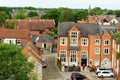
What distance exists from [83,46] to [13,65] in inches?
1176

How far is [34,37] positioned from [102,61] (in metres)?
28.3

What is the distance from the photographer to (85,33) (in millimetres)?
74875

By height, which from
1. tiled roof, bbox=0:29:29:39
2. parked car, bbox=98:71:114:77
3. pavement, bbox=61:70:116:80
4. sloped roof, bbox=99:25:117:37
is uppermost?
sloped roof, bbox=99:25:117:37

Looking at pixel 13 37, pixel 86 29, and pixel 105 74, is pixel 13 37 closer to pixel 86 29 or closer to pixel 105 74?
pixel 86 29

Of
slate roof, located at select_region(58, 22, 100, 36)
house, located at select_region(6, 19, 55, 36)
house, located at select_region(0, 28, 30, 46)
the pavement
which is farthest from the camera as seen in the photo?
house, located at select_region(6, 19, 55, 36)

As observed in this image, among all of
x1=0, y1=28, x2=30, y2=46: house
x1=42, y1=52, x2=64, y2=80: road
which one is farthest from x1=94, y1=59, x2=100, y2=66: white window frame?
x1=0, y1=28, x2=30, y2=46: house

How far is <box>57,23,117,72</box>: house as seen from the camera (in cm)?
7400

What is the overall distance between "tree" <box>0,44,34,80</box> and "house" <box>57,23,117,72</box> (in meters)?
26.9

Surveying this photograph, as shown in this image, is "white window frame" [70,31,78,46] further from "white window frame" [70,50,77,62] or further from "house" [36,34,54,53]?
"house" [36,34,54,53]

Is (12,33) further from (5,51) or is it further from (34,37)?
(5,51)

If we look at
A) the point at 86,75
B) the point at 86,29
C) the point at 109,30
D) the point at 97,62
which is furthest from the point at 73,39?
the point at 86,75

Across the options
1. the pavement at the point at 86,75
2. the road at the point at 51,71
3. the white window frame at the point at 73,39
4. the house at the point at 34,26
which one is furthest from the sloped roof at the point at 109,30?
the house at the point at 34,26

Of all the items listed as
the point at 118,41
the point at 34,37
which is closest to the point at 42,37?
the point at 34,37

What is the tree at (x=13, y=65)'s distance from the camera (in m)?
46.4
